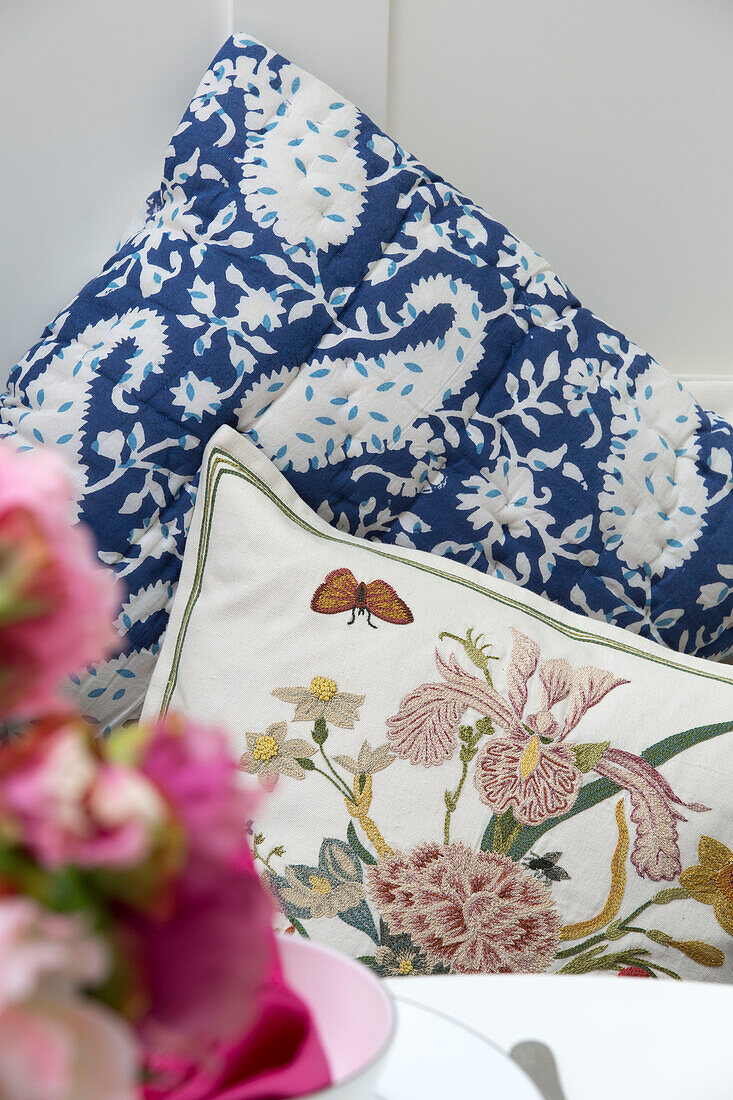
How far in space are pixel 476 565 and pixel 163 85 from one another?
1.91 ft

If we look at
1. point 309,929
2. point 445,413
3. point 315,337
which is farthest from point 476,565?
point 309,929

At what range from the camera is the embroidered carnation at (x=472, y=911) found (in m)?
0.66

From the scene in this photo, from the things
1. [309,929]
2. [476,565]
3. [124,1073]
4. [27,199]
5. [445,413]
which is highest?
[27,199]

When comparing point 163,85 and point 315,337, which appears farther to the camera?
point 163,85

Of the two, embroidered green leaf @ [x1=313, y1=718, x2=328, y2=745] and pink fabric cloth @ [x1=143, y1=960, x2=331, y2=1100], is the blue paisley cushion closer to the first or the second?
embroidered green leaf @ [x1=313, y1=718, x2=328, y2=745]

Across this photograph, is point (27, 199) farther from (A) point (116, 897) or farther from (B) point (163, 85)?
(A) point (116, 897)

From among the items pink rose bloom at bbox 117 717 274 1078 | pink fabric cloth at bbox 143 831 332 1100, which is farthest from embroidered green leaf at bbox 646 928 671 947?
pink rose bloom at bbox 117 717 274 1078

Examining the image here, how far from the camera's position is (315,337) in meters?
0.84

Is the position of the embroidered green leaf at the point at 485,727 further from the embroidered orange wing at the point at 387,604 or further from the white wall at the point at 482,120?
the white wall at the point at 482,120

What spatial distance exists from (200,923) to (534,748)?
1.74ft

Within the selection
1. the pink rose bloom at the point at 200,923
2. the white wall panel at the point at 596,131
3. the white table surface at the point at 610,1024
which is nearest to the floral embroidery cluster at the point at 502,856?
the white table surface at the point at 610,1024

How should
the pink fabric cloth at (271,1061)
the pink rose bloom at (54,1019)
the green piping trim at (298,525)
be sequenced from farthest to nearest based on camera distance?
the green piping trim at (298,525) → the pink fabric cloth at (271,1061) → the pink rose bloom at (54,1019)

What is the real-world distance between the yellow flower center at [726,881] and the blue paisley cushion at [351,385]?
0.95ft

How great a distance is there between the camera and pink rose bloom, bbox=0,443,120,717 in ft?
0.62
